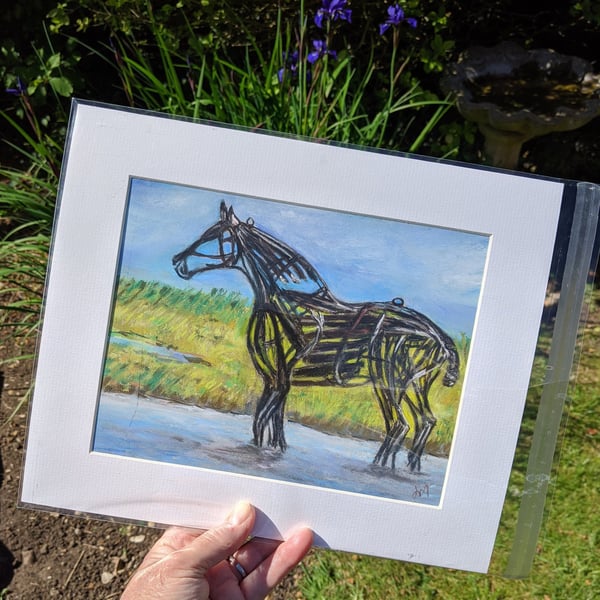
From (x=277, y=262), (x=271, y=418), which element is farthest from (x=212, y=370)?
(x=277, y=262)

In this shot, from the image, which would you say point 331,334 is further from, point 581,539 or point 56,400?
point 581,539

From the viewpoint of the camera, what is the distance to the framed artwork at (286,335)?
1252mm

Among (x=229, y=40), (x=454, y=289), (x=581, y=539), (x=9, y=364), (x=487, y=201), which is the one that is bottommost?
(x=581, y=539)

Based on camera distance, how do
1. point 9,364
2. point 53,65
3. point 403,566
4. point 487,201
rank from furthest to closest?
point 53,65 → point 9,364 → point 403,566 → point 487,201

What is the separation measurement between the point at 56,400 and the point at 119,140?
56 cm

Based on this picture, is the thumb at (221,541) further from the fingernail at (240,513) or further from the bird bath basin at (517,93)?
the bird bath basin at (517,93)

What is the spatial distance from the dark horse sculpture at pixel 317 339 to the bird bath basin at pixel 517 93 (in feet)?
5.69

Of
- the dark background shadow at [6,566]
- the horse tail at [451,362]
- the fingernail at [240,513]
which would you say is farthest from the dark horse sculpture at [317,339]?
the dark background shadow at [6,566]

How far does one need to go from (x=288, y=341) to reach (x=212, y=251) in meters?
0.25

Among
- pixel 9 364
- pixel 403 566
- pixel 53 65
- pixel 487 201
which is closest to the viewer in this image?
pixel 487 201

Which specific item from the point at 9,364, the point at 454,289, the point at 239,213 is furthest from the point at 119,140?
the point at 9,364

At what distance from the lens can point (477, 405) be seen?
1.28 metres

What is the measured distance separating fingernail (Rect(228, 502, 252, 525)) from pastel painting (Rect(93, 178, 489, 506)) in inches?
2.6

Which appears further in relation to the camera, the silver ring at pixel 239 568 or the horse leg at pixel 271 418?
the silver ring at pixel 239 568
